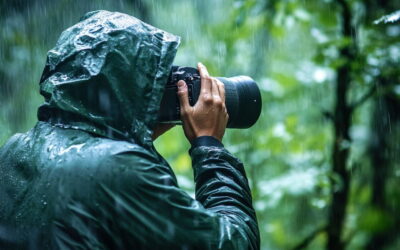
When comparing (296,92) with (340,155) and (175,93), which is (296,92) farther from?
(175,93)

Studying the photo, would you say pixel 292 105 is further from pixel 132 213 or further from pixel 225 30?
pixel 132 213

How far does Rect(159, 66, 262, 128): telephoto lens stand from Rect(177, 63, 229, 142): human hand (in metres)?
0.03

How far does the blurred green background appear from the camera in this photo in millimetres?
3678

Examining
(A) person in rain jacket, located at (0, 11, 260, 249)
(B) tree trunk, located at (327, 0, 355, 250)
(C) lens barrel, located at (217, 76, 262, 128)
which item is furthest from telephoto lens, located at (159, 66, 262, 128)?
(B) tree trunk, located at (327, 0, 355, 250)

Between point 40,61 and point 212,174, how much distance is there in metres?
3.65

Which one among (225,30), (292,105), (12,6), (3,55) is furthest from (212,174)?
(292,105)

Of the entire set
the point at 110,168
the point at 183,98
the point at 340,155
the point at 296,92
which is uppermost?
the point at 183,98

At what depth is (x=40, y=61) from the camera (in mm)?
4895

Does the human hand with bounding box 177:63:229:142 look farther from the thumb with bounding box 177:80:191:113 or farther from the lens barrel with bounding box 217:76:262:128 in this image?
the lens barrel with bounding box 217:76:262:128

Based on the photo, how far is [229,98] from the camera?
76.4 inches

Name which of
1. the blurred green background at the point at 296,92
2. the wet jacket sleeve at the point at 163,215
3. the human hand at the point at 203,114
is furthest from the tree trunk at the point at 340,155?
the wet jacket sleeve at the point at 163,215

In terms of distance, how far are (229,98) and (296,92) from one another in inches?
121

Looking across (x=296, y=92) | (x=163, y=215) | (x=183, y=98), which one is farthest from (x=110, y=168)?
(x=296, y=92)

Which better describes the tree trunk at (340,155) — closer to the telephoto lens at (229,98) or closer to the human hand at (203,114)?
the telephoto lens at (229,98)
